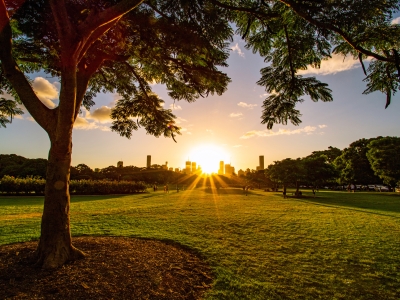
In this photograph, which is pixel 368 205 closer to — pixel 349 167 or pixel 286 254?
pixel 286 254

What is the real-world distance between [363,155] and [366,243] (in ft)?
178

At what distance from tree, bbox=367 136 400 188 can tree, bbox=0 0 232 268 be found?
4351cm

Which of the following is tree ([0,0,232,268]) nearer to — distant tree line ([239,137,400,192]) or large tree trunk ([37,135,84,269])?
large tree trunk ([37,135,84,269])

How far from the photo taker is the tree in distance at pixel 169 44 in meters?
3.62

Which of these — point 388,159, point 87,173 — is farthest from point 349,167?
Result: point 87,173

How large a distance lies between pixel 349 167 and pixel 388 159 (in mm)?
12910

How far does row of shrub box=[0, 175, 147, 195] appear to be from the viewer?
23.9m

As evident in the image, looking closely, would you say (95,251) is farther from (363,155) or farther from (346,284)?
(363,155)

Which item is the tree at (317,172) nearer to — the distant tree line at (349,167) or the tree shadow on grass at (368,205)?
the distant tree line at (349,167)

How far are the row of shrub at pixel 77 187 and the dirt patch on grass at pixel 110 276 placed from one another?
24.6 meters

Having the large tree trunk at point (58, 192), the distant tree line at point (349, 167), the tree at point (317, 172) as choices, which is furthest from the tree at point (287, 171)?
the large tree trunk at point (58, 192)

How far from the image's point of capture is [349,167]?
1938 inches

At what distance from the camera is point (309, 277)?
4.32m

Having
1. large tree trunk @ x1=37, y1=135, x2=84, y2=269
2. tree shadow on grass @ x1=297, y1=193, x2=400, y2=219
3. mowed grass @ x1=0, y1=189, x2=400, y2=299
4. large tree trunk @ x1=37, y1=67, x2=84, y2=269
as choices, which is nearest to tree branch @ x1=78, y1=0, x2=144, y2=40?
large tree trunk @ x1=37, y1=67, x2=84, y2=269
